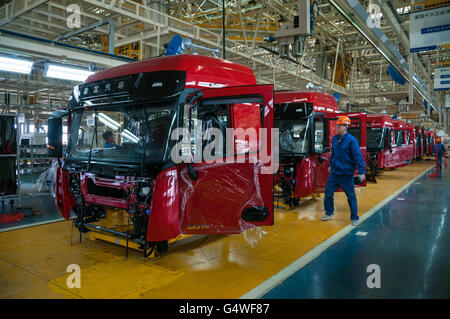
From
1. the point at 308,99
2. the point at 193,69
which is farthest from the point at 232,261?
the point at 308,99

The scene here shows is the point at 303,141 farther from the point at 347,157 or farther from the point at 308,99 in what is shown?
the point at 347,157

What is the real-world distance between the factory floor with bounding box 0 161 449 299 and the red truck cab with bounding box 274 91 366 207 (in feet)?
3.41

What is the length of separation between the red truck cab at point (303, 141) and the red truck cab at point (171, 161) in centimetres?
294

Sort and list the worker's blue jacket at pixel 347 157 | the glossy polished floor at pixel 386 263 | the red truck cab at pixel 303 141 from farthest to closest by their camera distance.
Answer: the red truck cab at pixel 303 141
the worker's blue jacket at pixel 347 157
the glossy polished floor at pixel 386 263

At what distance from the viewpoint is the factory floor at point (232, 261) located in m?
3.29

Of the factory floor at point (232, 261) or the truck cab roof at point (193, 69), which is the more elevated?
the truck cab roof at point (193, 69)

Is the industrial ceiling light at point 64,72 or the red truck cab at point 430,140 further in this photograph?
the red truck cab at point 430,140

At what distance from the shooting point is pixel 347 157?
5734mm

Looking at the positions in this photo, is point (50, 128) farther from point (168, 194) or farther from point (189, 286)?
point (189, 286)

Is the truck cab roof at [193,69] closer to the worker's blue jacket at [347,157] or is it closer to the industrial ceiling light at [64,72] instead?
the worker's blue jacket at [347,157]

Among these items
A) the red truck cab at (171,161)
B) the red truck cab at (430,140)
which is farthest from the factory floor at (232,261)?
the red truck cab at (430,140)

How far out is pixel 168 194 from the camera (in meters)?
3.55
